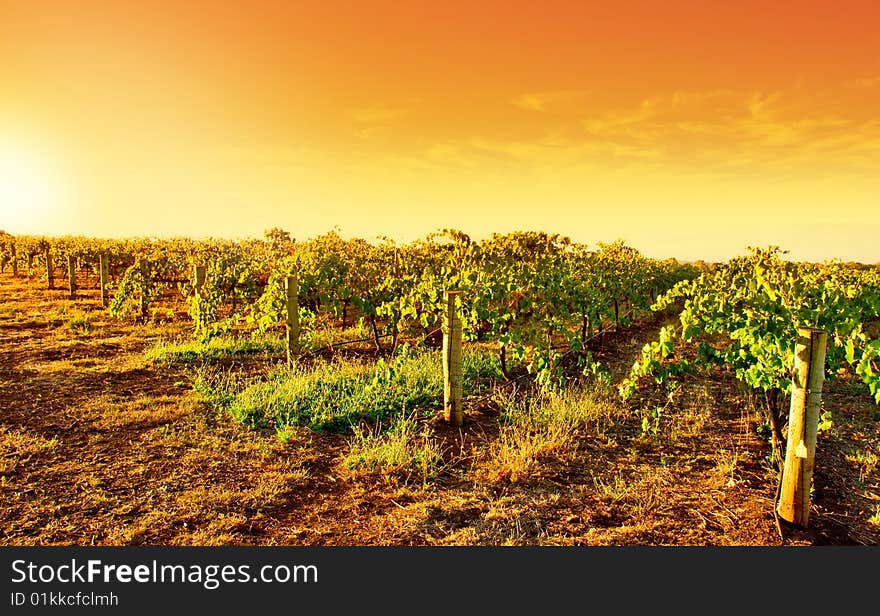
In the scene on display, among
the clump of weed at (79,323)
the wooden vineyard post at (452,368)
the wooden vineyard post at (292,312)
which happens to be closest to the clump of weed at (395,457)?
the wooden vineyard post at (452,368)

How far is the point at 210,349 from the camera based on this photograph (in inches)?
419

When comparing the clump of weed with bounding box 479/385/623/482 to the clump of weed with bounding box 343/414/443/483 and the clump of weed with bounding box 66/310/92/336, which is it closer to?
the clump of weed with bounding box 343/414/443/483

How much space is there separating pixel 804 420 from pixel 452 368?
3.94 metres

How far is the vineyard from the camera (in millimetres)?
4285

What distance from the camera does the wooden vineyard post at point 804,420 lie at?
406 centimetres

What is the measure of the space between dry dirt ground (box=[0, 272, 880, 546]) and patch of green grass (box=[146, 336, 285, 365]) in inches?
80.4

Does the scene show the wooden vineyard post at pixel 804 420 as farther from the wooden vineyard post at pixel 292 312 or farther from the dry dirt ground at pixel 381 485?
the wooden vineyard post at pixel 292 312

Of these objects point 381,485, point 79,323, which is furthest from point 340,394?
point 79,323

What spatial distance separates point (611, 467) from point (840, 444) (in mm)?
3324

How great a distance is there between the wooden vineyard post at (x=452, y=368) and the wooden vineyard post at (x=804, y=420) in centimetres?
377

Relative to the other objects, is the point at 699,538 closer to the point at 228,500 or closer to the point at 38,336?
the point at 228,500

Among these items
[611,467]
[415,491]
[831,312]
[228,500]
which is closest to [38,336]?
[228,500]

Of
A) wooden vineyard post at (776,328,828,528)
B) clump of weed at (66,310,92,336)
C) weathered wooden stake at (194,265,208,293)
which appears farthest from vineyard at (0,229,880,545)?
weathered wooden stake at (194,265,208,293)

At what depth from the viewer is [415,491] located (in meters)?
4.91
